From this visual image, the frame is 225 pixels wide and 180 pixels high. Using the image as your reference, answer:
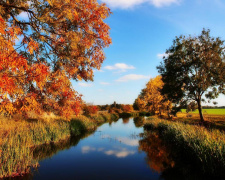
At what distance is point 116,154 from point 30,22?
10506 mm

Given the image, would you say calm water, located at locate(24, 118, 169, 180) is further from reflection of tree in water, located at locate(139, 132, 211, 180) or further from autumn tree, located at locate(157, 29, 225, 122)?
autumn tree, located at locate(157, 29, 225, 122)

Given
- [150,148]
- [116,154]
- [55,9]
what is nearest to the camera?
[55,9]

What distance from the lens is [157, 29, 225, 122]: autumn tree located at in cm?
2131

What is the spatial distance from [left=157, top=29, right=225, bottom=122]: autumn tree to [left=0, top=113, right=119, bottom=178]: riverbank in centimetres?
1512

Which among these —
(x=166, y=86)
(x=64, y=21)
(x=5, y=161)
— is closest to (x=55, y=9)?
(x=64, y=21)

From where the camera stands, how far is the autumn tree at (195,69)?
Result: 21.3m

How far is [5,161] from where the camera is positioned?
289 inches

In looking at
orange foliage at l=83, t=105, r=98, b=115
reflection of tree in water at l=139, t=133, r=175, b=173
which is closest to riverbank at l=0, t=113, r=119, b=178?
reflection of tree in water at l=139, t=133, r=175, b=173

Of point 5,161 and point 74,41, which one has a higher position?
point 74,41

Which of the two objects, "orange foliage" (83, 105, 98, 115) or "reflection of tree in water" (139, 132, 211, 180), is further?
"orange foliage" (83, 105, 98, 115)

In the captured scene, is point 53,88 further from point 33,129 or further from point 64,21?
point 33,129

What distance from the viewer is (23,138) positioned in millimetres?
11016

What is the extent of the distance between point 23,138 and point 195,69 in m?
22.9

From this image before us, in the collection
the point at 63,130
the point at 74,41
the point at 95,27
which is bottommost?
the point at 63,130
